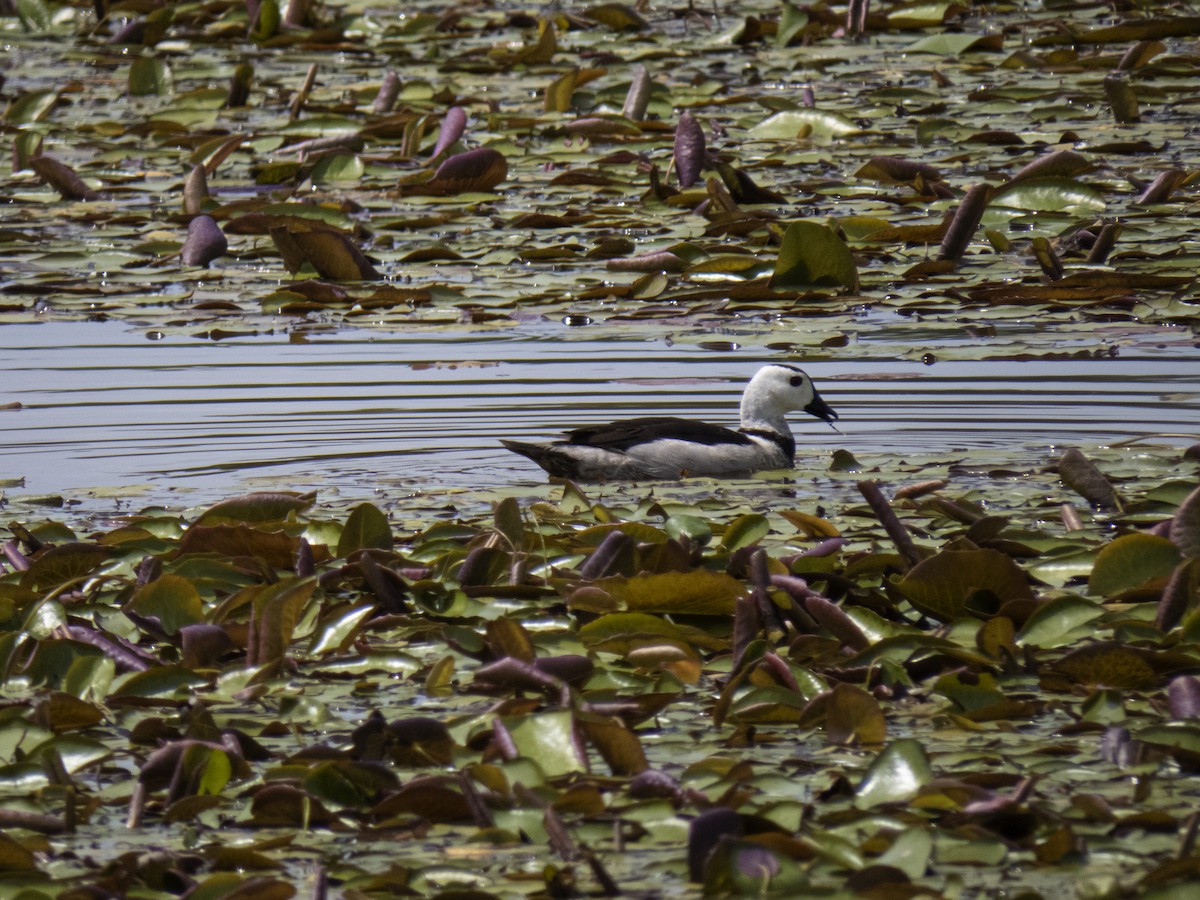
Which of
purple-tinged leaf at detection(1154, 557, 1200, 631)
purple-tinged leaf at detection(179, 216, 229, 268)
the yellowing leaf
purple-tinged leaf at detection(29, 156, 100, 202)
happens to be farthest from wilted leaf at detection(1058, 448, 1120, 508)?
purple-tinged leaf at detection(29, 156, 100, 202)

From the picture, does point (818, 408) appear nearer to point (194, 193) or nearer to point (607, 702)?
point (607, 702)

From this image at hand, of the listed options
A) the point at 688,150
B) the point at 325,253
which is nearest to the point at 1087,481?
the point at 325,253

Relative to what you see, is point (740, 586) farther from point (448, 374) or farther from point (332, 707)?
point (448, 374)

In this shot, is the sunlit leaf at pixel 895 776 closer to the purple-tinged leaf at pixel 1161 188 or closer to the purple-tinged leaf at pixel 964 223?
the purple-tinged leaf at pixel 964 223

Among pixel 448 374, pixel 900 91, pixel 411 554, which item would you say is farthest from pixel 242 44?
pixel 411 554

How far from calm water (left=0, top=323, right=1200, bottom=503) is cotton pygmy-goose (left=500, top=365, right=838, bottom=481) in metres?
0.18

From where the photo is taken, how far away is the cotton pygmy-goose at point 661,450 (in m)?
7.21

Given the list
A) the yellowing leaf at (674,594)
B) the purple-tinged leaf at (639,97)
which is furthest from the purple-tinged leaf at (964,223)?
the yellowing leaf at (674,594)

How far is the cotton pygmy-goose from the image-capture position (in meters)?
7.21

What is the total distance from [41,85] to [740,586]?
11.8 meters

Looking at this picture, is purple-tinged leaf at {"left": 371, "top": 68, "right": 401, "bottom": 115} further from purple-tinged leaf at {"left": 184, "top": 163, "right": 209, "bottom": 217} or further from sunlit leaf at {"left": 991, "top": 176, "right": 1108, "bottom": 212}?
sunlit leaf at {"left": 991, "top": 176, "right": 1108, "bottom": 212}

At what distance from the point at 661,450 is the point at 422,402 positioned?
1480mm

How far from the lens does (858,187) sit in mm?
10695

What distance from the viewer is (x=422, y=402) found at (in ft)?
27.3
